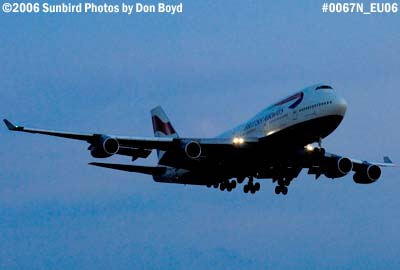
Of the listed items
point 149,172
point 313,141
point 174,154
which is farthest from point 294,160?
point 149,172

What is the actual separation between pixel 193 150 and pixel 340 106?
10.4 metres

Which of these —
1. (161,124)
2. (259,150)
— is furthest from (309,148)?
(161,124)

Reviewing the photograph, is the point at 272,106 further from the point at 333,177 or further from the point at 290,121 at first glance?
the point at 333,177

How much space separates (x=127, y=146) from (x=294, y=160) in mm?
11835

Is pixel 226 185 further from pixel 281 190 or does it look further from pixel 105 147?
pixel 105 147

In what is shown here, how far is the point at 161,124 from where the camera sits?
3157 inches

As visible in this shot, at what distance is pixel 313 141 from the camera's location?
62.3 m

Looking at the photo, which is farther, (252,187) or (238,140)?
(252,187)

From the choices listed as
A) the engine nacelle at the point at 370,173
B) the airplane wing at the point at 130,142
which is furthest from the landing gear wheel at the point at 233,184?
the engine nacelle at the point at 370,173

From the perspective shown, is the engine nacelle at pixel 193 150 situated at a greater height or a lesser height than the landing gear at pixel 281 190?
lesser

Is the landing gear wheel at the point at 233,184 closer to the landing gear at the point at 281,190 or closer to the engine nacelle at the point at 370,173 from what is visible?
the landing gear at the point at 281,190

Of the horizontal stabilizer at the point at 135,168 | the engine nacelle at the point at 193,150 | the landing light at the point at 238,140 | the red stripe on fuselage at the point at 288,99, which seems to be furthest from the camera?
the horizontal stabilizer at the point at 135,168

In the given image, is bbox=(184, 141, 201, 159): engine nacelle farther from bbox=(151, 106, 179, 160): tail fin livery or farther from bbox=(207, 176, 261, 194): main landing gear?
bbox=(151, 106, 179, 160): tail fin livery

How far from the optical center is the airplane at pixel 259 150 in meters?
60.7
